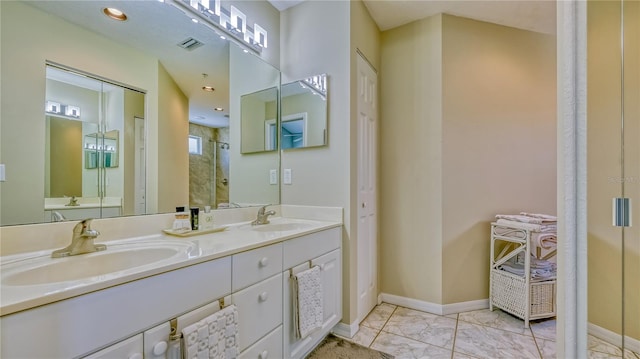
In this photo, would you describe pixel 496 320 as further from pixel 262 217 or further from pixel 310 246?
pixel 262 217

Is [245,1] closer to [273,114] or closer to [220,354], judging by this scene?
[273,114]

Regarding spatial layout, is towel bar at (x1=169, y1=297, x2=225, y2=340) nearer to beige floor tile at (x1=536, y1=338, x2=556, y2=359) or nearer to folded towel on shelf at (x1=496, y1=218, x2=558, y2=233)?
beige floor tile at (x1=536, y1=338, x2=556, y2=359)

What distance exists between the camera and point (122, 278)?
789mm

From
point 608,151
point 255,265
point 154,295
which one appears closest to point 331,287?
point 255,265

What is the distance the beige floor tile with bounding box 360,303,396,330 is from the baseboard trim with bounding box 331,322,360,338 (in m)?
0.20

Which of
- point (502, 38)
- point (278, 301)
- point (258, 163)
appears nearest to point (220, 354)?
point (278, 301)

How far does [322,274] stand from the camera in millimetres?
1762

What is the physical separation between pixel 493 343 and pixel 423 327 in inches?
17.7

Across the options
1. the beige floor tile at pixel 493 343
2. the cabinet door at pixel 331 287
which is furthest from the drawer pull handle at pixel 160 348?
the beige floor tile at pixel 493 343

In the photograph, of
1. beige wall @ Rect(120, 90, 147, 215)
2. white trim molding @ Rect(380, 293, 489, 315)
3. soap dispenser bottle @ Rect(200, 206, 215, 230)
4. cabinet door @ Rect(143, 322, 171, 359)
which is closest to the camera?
cabinet door @ Rect(143, 322, 171, 359)

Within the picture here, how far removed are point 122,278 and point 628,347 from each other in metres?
1.89

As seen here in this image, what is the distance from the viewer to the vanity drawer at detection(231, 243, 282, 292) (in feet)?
3.84

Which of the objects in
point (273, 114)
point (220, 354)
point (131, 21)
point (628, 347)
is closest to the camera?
point (220, 354)

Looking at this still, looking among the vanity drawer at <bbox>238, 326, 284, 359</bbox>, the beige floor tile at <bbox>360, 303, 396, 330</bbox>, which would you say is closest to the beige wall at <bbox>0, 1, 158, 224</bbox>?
the vanity drawer at <bbox>238, 326, 284, 359</bbox>
